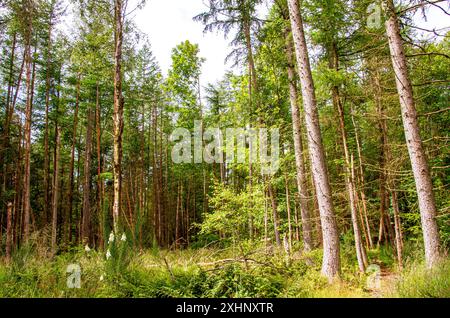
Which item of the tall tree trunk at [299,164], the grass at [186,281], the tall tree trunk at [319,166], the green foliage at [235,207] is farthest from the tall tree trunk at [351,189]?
the green foliage at [235,207]

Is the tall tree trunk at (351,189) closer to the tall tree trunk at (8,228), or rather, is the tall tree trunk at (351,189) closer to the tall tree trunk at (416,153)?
the tall tree trunk at (416,153)

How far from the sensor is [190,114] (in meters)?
18.5

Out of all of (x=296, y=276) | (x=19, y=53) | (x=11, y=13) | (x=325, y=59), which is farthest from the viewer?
(x=19, y=53)

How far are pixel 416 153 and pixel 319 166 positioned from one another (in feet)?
5.76

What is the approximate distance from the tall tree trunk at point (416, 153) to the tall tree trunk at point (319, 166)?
1.54 metres

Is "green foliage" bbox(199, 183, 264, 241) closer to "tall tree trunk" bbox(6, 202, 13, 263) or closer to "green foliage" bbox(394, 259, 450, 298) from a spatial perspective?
"green foliage" bbox(394, 259, 450, 298)

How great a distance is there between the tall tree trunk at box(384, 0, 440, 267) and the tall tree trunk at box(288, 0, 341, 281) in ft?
5.04

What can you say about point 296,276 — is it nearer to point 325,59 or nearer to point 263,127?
point 263,127

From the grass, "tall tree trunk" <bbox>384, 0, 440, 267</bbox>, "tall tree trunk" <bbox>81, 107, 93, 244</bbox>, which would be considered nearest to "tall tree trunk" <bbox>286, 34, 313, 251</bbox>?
the grass

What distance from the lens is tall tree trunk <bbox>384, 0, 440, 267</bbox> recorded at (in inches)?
179

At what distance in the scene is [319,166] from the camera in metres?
5.59
